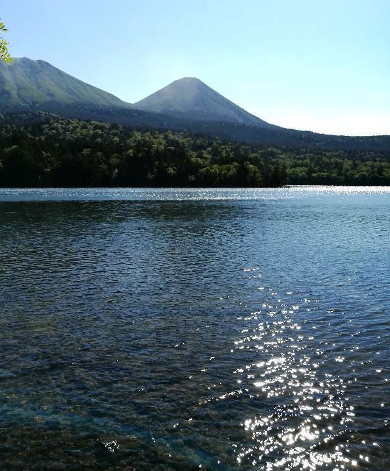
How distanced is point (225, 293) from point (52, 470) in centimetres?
2131

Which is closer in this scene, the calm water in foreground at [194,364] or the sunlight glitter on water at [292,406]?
the sunlight glitter on water at [292,406]

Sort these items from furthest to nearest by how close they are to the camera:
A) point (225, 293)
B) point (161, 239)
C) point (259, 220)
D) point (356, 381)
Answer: point (259, 220) < point (161, 239) < point (225, 293) < point (356, 381)

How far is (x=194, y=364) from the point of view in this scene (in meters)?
19.6

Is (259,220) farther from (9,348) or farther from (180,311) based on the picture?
(9,348)

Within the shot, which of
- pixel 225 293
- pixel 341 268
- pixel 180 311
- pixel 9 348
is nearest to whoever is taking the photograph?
pixel 9 348

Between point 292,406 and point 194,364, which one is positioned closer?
point 292,406

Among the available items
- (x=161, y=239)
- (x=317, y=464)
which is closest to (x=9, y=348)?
(x=317, y=464)

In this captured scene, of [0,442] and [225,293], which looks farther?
[225,293]

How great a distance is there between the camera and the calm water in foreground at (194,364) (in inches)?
527

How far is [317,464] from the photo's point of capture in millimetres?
12680

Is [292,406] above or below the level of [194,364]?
above

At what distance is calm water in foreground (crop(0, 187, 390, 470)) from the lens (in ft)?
44.0

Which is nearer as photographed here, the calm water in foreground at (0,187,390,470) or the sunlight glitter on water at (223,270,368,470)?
the sunlight glitter on water at (223,270,368,470)

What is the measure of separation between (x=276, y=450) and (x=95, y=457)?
211 inches
